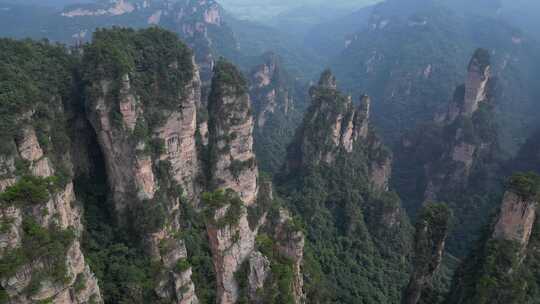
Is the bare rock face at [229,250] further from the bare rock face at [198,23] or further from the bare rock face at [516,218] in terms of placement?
the bare rock face at [198,23]

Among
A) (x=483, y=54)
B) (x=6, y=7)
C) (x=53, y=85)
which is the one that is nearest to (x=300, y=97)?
(x=483, y=54)

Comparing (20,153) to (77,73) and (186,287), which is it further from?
(186,287)

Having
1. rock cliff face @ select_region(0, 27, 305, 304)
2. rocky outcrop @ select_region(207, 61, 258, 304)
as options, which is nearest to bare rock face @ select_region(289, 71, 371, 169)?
rock cliff face @ select_region(0, 27, 305, 304)

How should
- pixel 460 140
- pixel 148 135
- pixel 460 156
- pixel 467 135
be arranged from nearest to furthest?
pixel 148 135
pixel 467 135
pixel 460 140
pixel 460 156

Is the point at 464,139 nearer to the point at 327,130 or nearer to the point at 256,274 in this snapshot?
the point at 327,130

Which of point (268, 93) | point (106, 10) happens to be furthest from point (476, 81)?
point (106, 10)

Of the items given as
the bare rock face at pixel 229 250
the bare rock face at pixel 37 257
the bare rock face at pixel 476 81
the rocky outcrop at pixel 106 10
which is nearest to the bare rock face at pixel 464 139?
the bare rock face at pixel 476 81

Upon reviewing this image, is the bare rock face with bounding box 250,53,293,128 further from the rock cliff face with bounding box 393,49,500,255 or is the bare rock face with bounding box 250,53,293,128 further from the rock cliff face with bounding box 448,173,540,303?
the rock cliff face with bounding box 448,173,540,303
